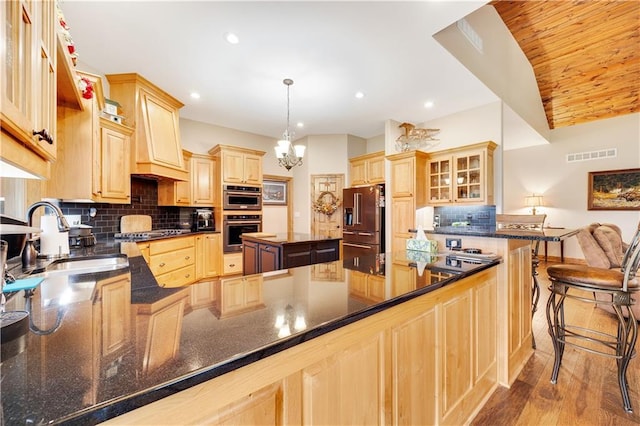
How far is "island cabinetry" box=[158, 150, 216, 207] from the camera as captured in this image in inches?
162

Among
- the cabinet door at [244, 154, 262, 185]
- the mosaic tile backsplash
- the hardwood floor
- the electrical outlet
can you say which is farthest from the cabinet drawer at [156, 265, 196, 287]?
the hardwood floor

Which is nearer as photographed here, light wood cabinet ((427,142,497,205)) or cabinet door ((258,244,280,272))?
cabinet door ((258,244,280,272))

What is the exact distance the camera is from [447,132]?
14.2ft

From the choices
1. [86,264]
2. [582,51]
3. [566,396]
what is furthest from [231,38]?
[582,51]

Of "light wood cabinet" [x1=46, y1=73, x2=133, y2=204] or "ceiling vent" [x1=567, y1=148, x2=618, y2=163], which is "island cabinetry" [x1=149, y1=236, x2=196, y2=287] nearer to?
"light wood cabinet" [x1=46, y1=73, x2=133, y2=204]

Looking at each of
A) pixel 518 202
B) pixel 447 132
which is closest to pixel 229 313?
pixel 447 132

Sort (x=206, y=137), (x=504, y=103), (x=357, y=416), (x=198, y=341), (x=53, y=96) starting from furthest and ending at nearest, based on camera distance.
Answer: (x=206, y=137) < (x=504, y=103) < (x=53, y=96) < (x=357, y=416) < (x=198, y=341)

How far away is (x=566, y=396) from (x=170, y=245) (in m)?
4.19

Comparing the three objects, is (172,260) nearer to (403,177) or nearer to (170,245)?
(170,245)

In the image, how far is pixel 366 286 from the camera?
3.68 ft

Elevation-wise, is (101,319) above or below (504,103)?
below

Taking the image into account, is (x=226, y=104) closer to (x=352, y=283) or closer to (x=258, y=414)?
(x=352, y=283)

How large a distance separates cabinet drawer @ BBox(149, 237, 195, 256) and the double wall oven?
2.06 ft

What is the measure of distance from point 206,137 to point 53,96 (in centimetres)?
393
